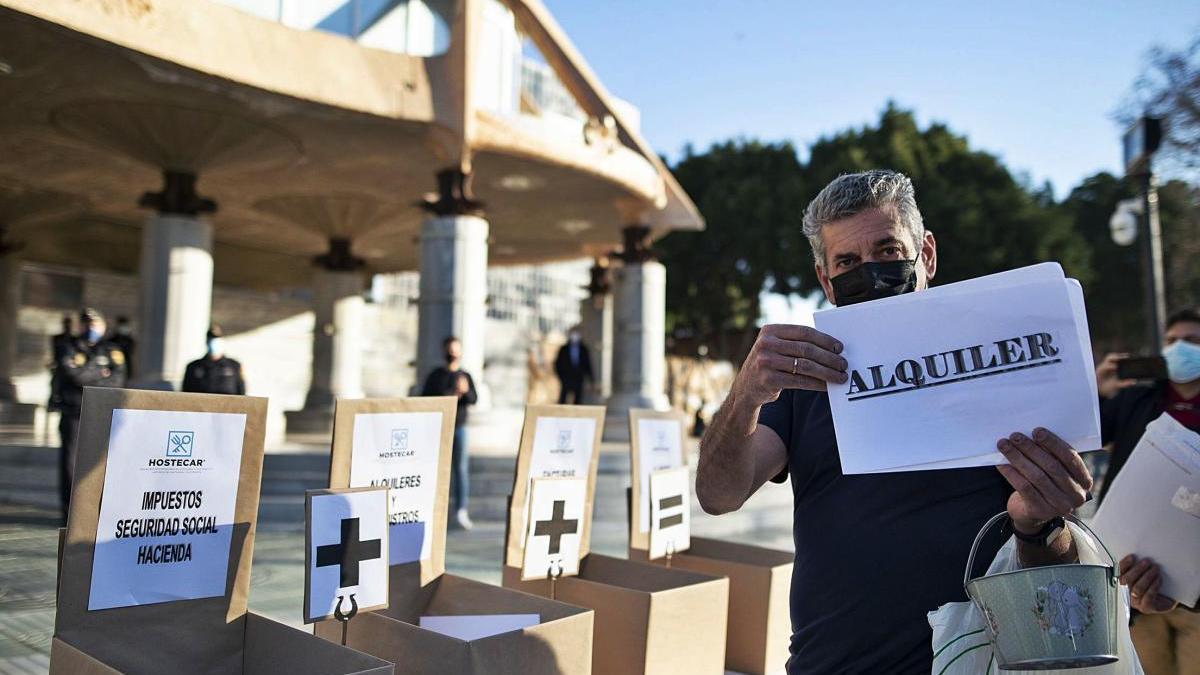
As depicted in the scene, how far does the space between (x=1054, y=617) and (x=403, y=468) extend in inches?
85.5

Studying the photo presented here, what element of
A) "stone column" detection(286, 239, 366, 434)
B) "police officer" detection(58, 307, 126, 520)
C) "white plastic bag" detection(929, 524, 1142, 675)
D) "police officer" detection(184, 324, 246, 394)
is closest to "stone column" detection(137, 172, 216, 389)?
"police officer" detection(184, 324, 246, 394)

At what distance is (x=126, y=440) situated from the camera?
2209 mm

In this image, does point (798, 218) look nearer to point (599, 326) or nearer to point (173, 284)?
point (599, 326)

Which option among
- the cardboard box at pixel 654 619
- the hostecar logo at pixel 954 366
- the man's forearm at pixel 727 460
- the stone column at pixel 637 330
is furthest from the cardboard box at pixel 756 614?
the stone column at pixel 637 330

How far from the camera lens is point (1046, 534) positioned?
169cm

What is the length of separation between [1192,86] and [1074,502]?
1576 cm

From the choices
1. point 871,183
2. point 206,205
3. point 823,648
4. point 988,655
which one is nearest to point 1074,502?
point 988,655

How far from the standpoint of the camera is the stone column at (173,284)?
11594 millimetres

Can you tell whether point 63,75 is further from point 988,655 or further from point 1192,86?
point 1192,86

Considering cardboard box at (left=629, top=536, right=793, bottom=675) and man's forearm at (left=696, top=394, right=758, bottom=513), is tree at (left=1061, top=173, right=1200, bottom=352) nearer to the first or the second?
cardboard box at (left=629, top=536, right=793, bottom=675)

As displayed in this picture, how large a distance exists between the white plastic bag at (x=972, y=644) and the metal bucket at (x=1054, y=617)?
96 millimetres

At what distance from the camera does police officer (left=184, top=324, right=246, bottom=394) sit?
870 cm

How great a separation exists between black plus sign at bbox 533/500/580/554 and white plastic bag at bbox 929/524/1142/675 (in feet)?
6.57

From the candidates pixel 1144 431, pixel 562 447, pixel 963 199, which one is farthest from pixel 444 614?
pixel 963 199
